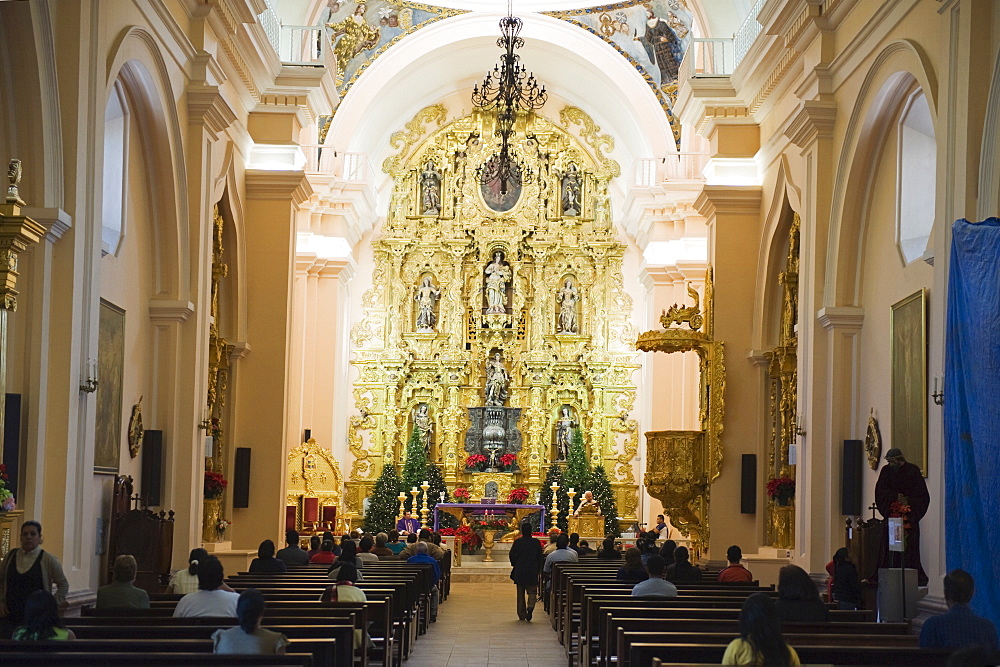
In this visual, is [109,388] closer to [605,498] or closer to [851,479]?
[851,479]

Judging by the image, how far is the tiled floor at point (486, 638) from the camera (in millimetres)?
12227

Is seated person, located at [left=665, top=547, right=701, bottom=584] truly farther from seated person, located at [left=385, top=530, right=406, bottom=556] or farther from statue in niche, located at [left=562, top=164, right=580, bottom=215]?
statue in niche, located at [left=562, top=164, right=580, bottom=215]

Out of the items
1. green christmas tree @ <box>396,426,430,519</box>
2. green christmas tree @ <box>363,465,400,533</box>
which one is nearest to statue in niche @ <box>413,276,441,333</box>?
green christmas tree @ <box>396,426,430,519</box>

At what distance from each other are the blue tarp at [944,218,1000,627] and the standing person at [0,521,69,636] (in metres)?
5.97

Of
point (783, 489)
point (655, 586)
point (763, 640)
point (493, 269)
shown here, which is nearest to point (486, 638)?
point (655, 586)

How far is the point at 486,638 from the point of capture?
14.0 m

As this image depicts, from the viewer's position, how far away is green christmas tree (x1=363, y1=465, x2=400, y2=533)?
26.5 m

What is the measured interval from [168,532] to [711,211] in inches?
347

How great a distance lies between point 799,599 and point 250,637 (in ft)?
12.0

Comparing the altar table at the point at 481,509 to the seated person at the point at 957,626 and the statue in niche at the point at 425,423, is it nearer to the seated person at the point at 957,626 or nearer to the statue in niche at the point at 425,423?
the statue in niche at the point at 425,423

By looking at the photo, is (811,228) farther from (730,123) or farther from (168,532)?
(168,532)

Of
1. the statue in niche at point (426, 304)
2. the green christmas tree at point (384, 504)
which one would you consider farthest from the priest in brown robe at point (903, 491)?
the statue in niche at point (426, 304)

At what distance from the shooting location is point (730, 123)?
738 inches

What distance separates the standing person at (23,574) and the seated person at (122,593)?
1.23 ft
